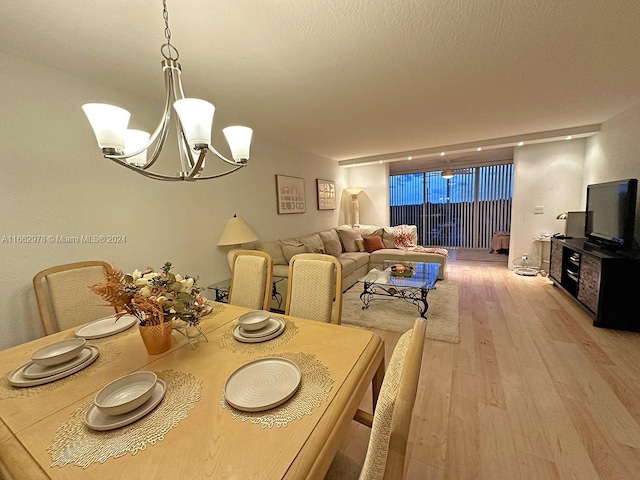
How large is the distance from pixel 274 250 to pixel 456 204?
5.70 m

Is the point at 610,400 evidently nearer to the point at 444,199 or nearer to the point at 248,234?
the point at 248,234

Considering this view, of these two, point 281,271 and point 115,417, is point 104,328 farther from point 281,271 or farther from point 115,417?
point 281,271

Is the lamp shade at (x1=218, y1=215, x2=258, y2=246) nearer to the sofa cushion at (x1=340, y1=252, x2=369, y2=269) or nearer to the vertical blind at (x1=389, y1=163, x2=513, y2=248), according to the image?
the sofa cushion at (x1=340, y1=252, x2=369, y2=269)

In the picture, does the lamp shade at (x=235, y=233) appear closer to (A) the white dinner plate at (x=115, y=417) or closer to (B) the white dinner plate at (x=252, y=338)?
(B) the white dinner plate at (x=252, y=338)

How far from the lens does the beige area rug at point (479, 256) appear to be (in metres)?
5.99

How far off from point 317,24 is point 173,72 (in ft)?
2.72

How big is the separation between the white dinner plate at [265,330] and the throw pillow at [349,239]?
3743mm

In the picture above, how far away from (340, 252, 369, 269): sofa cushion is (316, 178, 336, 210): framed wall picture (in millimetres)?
1079

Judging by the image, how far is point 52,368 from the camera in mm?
1052

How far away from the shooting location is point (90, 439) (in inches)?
28.4

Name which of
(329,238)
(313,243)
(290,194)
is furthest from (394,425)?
(329,238)

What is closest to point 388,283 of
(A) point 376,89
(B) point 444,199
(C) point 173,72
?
(A) point 376,89

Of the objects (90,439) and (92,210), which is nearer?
(90,439)

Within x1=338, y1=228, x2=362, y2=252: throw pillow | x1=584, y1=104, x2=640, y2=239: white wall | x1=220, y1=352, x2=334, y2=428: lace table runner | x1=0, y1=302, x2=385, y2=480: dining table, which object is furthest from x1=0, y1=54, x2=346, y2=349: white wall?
x1=584, y1=104, x2=640, y2=239: white wall
